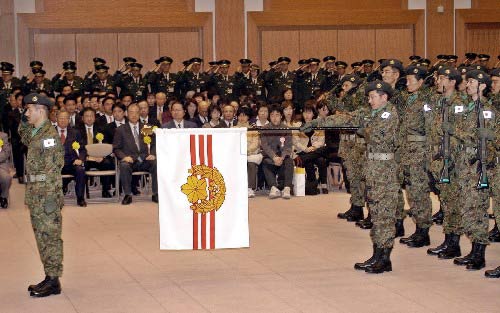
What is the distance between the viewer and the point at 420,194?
9.92 m

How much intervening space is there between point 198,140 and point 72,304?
217 centimetres

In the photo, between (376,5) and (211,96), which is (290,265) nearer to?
(211,96)

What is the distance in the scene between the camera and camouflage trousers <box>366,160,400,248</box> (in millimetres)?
8773

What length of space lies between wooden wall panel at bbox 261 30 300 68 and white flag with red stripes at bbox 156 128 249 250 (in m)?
13.3

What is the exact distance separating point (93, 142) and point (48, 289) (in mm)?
6928

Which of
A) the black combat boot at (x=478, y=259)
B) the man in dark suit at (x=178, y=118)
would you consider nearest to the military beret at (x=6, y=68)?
the man in dark suit at (x=178, y=118)

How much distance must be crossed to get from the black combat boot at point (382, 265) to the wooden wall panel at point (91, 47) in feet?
46.2

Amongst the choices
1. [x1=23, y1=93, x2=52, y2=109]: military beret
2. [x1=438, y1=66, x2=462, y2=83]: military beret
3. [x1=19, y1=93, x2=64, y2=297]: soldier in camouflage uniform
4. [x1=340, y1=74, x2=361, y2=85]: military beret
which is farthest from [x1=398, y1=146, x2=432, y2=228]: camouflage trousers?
[x1=23, y1=93, x2=52, y2=109]: military beret

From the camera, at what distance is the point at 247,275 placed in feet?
28.8

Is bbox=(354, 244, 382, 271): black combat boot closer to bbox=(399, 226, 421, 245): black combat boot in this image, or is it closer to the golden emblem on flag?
bbox=(399, 226, 421, 245): black combat boot

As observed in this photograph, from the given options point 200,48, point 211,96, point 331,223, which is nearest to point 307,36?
point 200,48

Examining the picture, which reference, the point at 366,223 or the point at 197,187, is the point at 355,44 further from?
the point at 197,187

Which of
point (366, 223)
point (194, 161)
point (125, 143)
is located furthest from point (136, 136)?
point (194, 161)

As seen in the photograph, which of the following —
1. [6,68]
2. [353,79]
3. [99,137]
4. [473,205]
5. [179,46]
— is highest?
[179,46]
